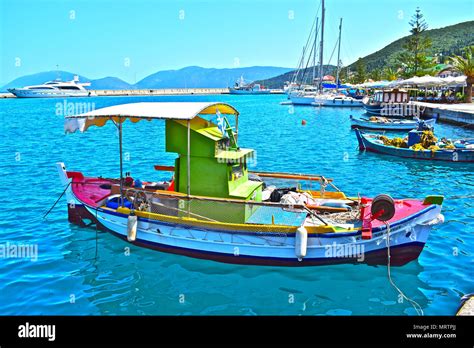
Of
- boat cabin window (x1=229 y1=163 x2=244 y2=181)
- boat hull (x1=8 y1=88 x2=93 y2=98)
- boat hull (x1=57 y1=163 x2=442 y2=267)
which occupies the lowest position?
boat hull (x1=57 y1=163 x2=442 y2=267)

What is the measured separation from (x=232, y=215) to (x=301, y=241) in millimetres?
2022

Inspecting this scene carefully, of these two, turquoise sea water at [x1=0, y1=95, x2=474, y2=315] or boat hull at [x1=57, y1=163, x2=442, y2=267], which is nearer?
turquoise sea water at [x1=0, y1=95, x2=474, y2=315]

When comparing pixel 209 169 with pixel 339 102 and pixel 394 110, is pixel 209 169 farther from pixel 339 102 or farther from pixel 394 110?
pixel 339 102

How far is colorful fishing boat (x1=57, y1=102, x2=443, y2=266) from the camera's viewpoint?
1120 centimetres

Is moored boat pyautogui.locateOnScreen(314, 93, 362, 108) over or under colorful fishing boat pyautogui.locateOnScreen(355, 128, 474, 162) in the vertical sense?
over

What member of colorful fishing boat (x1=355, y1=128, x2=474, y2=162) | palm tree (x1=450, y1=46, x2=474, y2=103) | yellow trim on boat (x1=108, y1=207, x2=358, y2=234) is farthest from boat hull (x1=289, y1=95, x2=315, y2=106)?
yellow trim on boat (x1=108, y1=207, x2=358, y2=234)

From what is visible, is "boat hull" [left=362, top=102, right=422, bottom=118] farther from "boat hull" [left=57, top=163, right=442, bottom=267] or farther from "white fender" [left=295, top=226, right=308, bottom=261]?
"white fender" [left=295, top=226, right=308, bottom=261]

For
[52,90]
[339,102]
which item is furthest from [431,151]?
[52,90]

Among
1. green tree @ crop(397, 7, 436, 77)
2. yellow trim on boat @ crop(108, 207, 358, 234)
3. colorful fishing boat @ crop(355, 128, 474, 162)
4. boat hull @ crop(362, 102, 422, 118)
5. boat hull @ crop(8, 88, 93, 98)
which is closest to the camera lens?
yellow trim on boat @ crop(108, 207, 358, 234)

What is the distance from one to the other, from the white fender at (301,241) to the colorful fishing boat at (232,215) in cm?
2

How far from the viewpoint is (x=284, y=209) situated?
1209 centimetres

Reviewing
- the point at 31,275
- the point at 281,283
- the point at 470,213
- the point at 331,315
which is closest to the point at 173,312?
the point at 281,283

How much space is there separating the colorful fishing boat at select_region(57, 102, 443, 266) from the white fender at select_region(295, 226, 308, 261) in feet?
0.08

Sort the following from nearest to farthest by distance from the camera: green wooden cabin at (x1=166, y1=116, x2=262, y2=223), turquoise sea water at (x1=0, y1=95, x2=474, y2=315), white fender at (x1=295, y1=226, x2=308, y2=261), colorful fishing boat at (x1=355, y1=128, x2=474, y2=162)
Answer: turquoise sea water at (x1=0, y1=95, x2=474, y2=315), white fender at (x1=295, y1=226, x2=308, y2=261), green wooden cabin at (x1=166, y1=116, x2=262, y2=223), colorful fishing boat at (x1=355, y1=128, x2=474, y2=162)
